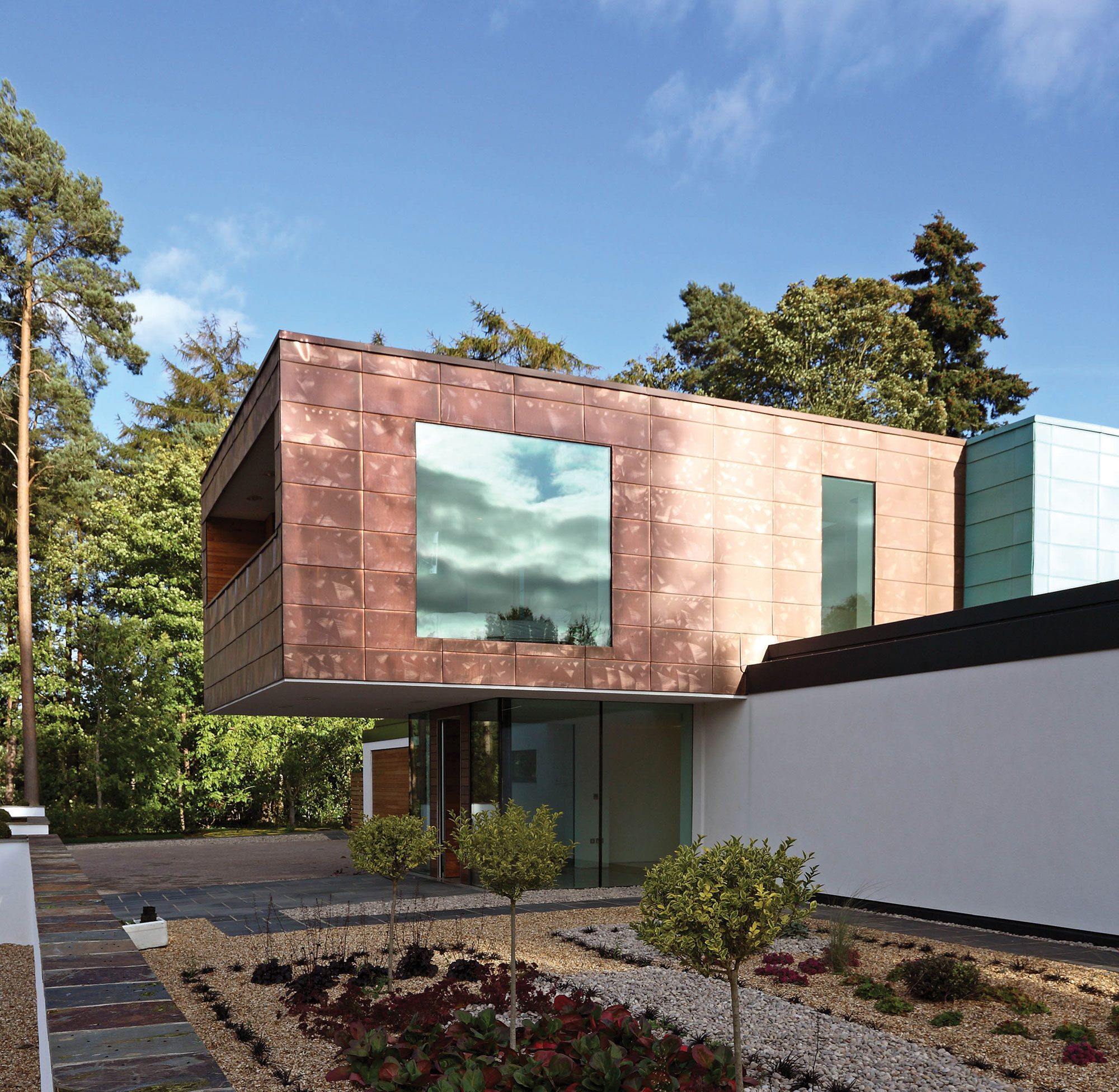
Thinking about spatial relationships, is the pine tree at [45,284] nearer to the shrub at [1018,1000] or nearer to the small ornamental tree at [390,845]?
the small ornamental tree at [390,845]

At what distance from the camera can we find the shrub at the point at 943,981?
22.1 feet

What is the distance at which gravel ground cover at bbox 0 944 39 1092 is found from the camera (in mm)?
6227

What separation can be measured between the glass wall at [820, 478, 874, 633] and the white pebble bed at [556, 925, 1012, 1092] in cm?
739

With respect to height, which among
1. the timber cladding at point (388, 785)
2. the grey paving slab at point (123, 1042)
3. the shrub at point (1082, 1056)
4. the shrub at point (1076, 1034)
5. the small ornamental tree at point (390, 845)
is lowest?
the timber cladding at point (388, 785)

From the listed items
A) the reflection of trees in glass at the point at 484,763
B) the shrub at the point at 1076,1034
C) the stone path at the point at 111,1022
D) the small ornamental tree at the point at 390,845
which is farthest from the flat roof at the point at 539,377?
the shrub at the point at 1076,1034

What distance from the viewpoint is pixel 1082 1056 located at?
541 centimetres

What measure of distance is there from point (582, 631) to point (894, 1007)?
6.64m

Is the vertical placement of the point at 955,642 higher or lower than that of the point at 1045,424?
lower

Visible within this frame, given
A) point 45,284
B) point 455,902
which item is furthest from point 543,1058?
point 45,284

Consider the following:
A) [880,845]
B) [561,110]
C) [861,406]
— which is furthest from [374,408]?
[861,406]

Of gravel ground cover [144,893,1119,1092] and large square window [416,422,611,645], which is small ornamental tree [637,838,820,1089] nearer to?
gravel ground cover [144,893,1119,1092]

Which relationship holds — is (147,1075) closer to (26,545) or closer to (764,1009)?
(764,1009)

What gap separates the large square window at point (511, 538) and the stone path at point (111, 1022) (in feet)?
21.5

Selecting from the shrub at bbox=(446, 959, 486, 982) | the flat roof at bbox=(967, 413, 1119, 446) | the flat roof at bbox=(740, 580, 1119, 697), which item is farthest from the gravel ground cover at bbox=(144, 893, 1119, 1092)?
the flat roof at bbox=(967, 413, 1119, 446)
